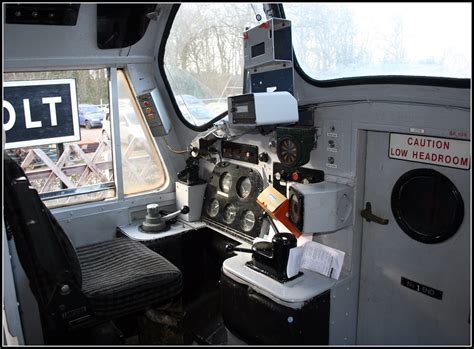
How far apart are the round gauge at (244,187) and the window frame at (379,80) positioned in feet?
2.50

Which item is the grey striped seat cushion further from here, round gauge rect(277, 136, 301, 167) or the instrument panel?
round gauge rect(277, 136, 301, 167)

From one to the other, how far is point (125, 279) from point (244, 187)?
969 mm

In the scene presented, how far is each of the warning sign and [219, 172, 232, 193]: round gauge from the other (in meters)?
1.17

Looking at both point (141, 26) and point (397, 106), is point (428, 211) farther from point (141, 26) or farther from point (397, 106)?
point (141, 26)

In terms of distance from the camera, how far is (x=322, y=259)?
2232 millimetres

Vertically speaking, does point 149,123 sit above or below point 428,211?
above

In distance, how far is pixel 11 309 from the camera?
1.29 meters

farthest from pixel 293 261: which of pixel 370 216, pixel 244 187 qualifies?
pixel 244 187

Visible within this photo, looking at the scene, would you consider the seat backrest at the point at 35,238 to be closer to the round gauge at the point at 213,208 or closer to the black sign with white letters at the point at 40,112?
the black sign with white letters at the point at 40,112

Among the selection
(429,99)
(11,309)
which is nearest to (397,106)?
(429,99)

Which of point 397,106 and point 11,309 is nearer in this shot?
point 11,309

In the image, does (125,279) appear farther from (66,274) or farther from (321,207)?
(321,207)

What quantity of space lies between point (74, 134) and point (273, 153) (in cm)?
132

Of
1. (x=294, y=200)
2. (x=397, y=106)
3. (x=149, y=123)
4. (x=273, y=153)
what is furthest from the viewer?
(x=149, y=123)
